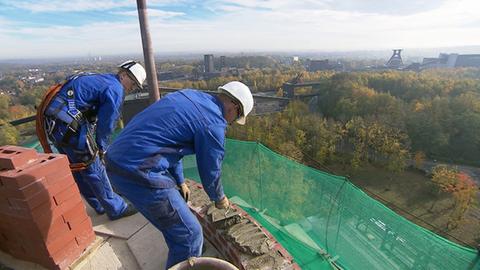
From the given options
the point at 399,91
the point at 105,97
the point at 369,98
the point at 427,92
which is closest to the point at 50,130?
the point at 105,97

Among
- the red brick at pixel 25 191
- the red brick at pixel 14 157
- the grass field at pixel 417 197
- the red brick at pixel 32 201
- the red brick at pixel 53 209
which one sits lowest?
the grass field at pixel 417 197

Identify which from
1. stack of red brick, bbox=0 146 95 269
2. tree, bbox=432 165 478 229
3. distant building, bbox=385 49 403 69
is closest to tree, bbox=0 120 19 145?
stack of red brick, bbox=0 146 95 269

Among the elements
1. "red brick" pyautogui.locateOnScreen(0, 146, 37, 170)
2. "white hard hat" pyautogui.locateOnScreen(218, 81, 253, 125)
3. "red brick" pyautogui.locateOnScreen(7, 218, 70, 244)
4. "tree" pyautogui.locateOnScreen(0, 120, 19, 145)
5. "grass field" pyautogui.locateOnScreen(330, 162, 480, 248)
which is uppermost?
"white hard hat" pyautogui.locateOnScreen(218, 81, 253, 125)

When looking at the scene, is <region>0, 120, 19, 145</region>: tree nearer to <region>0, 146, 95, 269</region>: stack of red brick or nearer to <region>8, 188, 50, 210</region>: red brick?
<region>0, 146, 95, 269</region>: stack of red brick

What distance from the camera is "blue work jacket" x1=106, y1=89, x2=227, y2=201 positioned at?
→ 2154mm

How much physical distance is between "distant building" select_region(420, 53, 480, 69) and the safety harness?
4213 inches

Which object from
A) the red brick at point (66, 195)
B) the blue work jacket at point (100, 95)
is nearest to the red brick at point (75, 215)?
the red brick at point (66, 195)

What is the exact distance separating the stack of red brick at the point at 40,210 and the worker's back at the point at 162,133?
737 mm

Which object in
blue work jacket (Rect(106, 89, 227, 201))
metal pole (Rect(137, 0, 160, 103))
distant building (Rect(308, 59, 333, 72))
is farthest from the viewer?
distant building (Rect(308, 59, 333, 72))

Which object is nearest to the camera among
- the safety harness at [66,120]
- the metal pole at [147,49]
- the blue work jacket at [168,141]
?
the blue work jacket at [168,141]

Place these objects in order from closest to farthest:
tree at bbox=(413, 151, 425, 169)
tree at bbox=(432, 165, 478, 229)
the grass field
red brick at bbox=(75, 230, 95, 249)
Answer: red brick at bbox=(75, 230, 95, 249) < the grass field < tree at bbox=(432, 165, 478, 229) < tree at bbox=(413, 151, 425, 169)

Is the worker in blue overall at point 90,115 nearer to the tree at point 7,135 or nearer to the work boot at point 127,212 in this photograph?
the work boot at point 127,212

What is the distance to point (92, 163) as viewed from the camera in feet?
11.1

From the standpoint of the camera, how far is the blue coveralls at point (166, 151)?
85.0 inches
